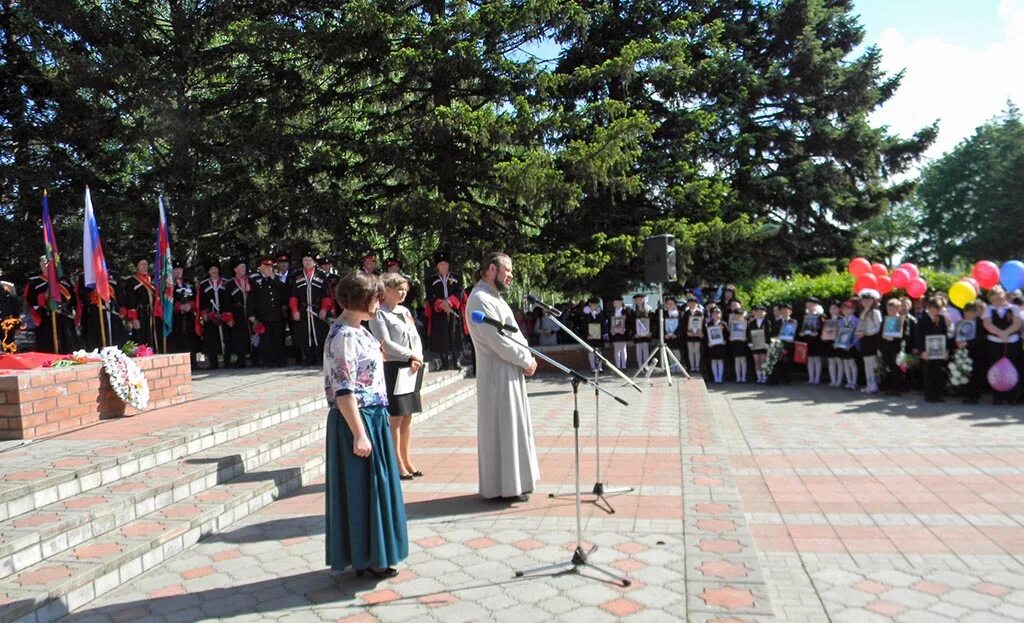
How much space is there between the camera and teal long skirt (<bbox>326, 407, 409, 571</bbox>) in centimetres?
443

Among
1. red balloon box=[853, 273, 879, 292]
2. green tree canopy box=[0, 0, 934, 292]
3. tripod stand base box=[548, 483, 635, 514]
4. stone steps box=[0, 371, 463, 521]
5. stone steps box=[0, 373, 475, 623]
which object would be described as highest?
green tree canopy box=[0, 0, 934, 292]

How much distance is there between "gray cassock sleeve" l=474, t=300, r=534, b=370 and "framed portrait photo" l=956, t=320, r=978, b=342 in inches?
381

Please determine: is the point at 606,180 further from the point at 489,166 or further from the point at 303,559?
the point at 303,559

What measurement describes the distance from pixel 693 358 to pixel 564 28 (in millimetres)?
7556

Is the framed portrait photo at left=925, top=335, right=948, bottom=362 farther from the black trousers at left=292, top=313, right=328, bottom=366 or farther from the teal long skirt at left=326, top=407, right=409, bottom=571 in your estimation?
the teal long skirt at left=326, top=407, right=409, bottom=571

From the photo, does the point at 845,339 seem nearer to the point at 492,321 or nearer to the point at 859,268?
the point at 859,268

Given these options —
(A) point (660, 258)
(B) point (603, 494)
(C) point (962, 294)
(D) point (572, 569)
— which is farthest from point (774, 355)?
(D) point (572, 569)

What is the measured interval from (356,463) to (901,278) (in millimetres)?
13257

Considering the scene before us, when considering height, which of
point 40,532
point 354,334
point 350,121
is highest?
point 350,121

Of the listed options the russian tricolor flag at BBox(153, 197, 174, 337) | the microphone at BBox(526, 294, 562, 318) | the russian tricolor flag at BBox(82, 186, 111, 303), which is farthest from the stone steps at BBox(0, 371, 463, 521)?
the microphone at BBox(526, 294, 562, 318)

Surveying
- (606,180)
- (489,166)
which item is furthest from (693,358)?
(489,166)

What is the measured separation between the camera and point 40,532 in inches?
183

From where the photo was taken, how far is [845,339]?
1438 cm

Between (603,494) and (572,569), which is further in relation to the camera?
(603,494)
